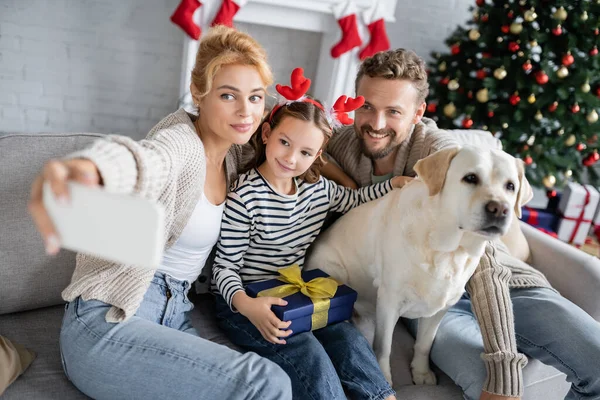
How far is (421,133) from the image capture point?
186 cm

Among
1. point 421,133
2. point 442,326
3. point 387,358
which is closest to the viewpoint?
point 387,358

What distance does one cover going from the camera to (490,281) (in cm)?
153

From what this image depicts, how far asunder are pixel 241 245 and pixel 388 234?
1.45 feet

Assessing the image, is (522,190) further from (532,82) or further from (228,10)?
(228,10)

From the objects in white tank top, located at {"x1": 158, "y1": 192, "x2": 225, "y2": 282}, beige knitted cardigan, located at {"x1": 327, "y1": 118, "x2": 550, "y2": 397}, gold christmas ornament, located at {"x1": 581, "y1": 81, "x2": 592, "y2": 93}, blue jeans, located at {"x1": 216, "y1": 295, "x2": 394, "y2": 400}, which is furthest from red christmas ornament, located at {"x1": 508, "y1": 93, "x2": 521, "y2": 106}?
white tank top, located at {"x1": 158, "y1": 192, "x2": 225, "y2": 282}

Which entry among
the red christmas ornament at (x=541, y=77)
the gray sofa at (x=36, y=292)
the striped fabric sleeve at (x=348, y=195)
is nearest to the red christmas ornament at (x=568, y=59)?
the red christmas ornament at (x=541, y=77)

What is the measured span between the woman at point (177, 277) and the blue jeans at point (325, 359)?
11 centimetres

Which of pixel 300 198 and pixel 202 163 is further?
pixel 300 198

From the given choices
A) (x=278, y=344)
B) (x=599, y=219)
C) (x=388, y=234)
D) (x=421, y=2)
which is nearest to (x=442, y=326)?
(x=388, y=234)

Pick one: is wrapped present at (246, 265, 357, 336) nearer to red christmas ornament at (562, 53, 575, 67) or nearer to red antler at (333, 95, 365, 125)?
red antler at (333, 95, 365, 125)

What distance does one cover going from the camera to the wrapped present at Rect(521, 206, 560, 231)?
3744 mm

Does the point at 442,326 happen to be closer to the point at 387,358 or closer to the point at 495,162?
the point at 387,358

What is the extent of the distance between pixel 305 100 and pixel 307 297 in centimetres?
59

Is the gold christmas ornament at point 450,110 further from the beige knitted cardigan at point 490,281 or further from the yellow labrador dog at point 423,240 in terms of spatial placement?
the yellow labrador dog at point 423,240
